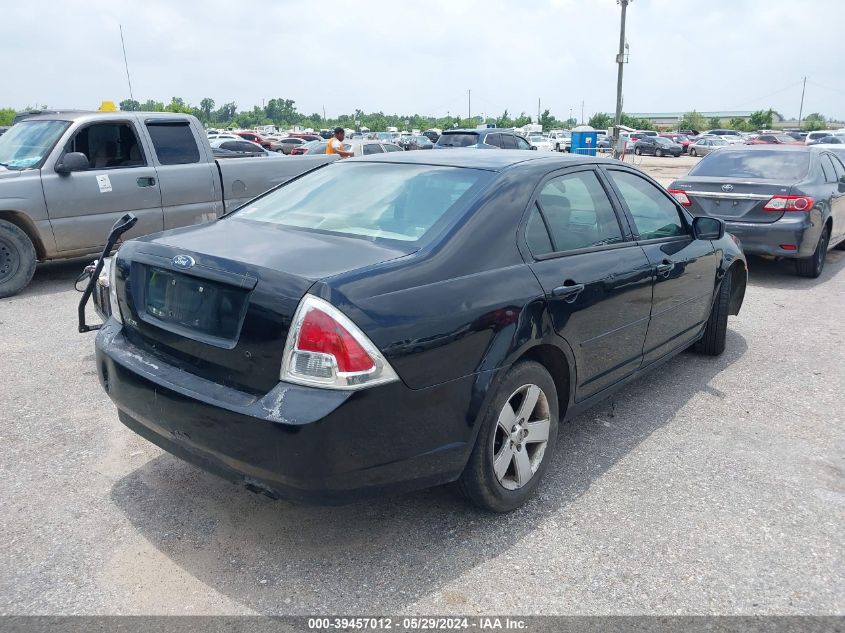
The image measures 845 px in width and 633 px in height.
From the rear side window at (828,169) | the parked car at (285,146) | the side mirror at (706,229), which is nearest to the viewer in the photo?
the side mirror at (706,229)

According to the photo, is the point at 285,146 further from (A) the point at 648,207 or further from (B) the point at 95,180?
(A) the point at 648,207

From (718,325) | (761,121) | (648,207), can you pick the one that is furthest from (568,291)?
(761,121)

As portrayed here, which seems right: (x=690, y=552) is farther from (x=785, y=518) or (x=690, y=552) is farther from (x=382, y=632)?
(x=382, y=632)

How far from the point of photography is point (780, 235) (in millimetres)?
7945

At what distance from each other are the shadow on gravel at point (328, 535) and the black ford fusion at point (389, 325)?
206mm

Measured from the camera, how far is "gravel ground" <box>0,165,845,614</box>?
2701 mm

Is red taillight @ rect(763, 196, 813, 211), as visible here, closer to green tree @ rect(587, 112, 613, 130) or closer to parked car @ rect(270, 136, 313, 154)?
parked car @ rect(270, 136, 313, 154)

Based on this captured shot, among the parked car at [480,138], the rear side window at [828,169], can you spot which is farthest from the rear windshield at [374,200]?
the parked car at [480,138]

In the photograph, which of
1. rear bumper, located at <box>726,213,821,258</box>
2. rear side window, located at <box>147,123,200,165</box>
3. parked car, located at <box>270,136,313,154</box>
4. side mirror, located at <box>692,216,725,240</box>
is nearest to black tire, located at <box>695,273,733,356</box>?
side mirror, located at <box>692,216,725,240</box>

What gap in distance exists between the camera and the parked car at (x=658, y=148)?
49.5m

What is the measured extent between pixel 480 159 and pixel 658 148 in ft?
165

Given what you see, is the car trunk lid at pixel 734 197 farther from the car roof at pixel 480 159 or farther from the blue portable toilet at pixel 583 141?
the blue portable toilet at pixel 583 141

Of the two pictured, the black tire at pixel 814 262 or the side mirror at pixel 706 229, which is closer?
the side mirror at pixel 706 229

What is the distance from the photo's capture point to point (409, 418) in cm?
266
